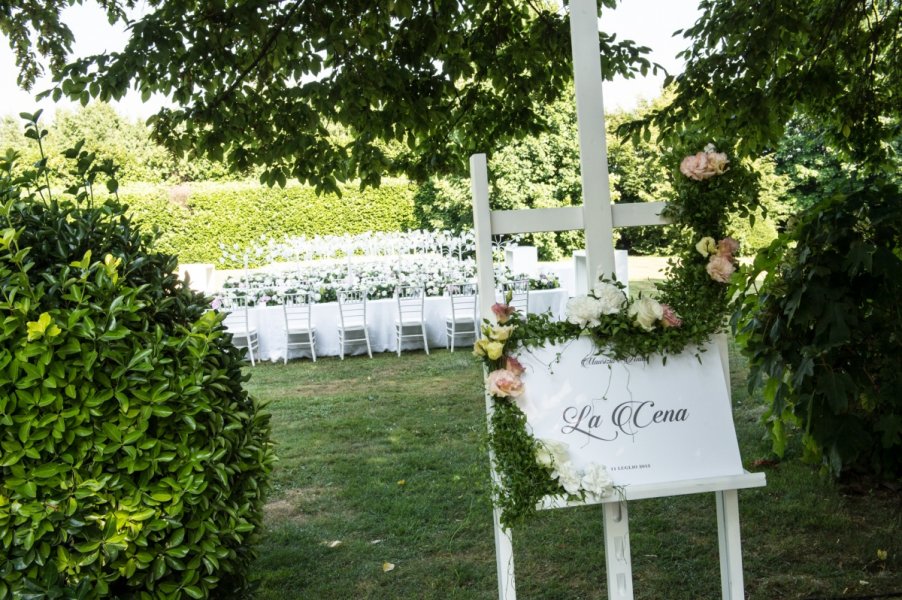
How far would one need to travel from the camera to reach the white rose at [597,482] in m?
2.42

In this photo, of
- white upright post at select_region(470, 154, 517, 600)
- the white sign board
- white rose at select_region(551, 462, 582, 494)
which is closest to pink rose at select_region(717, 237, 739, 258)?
the white sign board

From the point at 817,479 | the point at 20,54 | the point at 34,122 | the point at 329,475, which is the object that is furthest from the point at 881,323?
the point at 20,54

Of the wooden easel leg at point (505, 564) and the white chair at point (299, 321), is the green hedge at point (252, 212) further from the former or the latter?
the wooden easel leg at point (505, 564)

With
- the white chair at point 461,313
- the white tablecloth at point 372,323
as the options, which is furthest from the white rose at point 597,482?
the white tablecloth at point 372,323

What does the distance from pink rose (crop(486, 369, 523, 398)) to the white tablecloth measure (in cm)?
737

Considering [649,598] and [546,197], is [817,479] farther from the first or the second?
[546,197]

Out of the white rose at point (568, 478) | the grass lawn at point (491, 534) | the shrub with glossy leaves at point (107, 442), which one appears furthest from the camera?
the grass lawn at point (491, 534)

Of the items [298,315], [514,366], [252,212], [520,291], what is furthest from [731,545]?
[252,212]

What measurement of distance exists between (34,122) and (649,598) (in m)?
2.94

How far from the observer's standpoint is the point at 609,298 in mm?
2541

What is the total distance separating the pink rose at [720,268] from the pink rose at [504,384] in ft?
2.42

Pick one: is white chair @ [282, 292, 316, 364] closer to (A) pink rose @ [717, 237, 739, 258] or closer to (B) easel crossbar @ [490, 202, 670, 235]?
(B) easel crossbar @ [490, 202, 670, 235]

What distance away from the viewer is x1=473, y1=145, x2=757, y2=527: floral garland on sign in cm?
243

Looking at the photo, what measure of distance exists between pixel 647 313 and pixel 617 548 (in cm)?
77
